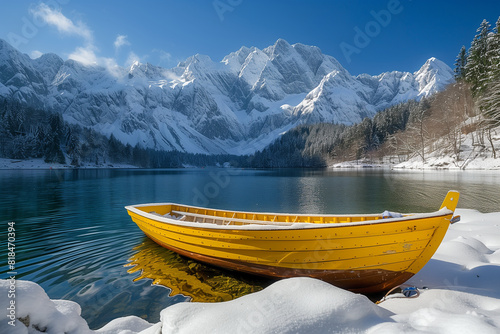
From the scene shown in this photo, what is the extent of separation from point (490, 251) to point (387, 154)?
357ft

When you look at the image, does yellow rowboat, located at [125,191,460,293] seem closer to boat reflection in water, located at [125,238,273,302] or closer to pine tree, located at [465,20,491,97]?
boat reflection in water, located at [125,238,273,302]

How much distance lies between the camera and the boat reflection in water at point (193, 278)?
6.95m

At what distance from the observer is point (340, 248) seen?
620 centimetres

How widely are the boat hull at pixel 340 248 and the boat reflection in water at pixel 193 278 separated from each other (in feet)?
1.43

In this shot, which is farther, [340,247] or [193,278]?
[193,278]

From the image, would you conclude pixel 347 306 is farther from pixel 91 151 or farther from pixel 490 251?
pixel 91 151

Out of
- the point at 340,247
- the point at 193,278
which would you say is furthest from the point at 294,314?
the point at 193,278

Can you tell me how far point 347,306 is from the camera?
12.0ft

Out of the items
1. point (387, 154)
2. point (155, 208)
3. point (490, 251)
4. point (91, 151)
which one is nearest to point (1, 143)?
point (91, 151)

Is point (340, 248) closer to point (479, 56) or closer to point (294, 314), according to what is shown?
point (294, 314)

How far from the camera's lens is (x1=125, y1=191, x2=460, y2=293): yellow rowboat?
5.83 m

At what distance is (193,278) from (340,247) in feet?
15.5

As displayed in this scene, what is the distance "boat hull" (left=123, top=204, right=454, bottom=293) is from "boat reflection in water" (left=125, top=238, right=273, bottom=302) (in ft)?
1.43

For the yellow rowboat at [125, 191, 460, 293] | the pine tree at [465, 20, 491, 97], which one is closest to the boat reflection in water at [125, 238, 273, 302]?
the yellow rowboat at [125, 191, 460, 293]
